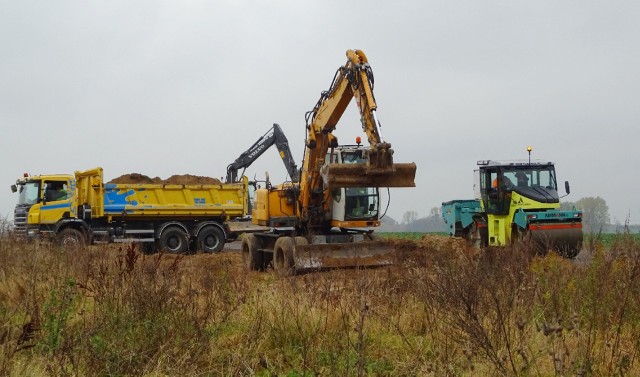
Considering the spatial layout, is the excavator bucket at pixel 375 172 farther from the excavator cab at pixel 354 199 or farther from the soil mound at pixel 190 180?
the soil mound at pixel 190 180

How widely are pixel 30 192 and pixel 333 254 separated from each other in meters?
13.9

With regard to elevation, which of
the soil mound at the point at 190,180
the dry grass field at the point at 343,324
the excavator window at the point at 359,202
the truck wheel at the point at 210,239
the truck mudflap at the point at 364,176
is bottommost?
the dry grass field at the point at 343,324

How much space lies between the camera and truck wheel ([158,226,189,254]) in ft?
72.7

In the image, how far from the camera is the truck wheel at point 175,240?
2216 cm

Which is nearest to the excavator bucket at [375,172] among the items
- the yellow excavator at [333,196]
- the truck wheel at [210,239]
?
the yellow excavator at [333,196]

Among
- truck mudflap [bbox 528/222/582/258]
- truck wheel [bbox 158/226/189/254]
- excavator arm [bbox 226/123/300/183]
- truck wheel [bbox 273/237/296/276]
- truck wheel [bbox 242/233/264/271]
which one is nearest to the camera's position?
truck wheel [bbox 273/237/296/276]

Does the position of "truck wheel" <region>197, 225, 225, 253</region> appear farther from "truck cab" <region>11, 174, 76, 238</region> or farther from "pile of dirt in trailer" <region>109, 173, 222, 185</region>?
"truck cab" <region>11, 174, 76, 238</region>

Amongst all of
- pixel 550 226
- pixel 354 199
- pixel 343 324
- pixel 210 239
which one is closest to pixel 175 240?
pixel 210 239

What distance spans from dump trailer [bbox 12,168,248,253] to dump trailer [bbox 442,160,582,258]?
964 cm

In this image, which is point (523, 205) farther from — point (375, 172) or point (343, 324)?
point (343, 324)

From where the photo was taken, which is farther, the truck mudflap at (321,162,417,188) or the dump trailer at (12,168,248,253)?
the dump trailer at (12,168,248,253)

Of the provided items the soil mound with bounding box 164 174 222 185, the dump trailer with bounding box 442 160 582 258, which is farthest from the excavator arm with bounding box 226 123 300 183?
the dump trailer with bounding box 442 160 582 258

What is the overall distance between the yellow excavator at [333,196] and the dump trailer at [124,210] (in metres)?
6.98

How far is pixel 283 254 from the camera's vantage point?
1325 centimetres
